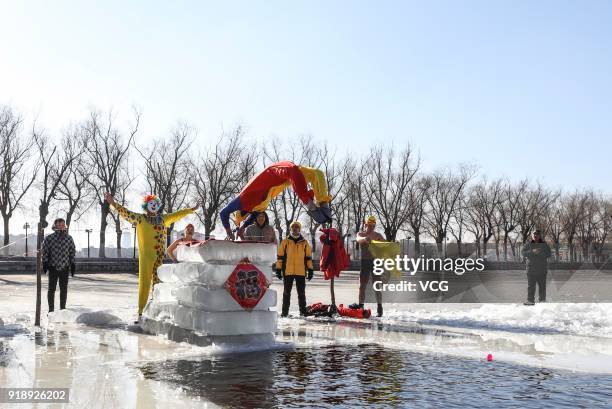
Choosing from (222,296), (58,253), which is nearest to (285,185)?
A: (222,296)

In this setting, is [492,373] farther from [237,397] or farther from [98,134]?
[98,134]

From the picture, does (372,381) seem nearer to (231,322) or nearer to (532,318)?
(231,322)

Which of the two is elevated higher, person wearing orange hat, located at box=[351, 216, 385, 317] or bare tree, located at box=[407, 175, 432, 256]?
bare tree, located at box=[407, 175, 432, 256]

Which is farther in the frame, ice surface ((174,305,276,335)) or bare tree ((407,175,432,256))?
bare tree ((407,175,432,256))

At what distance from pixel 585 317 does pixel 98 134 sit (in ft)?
125

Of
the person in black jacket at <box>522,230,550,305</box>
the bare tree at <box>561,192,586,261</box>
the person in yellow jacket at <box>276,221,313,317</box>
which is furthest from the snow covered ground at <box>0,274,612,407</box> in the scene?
the bare tree at <box>561,192,586,261</box>

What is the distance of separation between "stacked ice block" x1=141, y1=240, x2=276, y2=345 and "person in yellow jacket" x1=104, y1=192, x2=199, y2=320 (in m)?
1.82

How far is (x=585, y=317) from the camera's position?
11.1 meters

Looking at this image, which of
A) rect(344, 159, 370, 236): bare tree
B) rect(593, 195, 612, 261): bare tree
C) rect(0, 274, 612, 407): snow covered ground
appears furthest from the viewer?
rect(593, 195, 612, 261): bare tree

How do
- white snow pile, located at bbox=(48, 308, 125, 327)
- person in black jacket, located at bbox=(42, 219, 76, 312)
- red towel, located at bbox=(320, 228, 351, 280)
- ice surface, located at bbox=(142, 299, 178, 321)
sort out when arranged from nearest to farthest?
ice surface, located at bbox=(142, 299, 178, 321)
white snow pile, located at bbox=(48, 308, 125, 327)
person in black jacket, located at bbox=(42, 219, 76, 312)
red towel, located at bbox=(320, 228, 351, 280)

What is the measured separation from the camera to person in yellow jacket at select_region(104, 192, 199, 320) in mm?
10195

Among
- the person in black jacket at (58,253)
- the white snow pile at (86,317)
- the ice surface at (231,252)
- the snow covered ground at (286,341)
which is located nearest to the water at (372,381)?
the snow covered ground at (286,341)

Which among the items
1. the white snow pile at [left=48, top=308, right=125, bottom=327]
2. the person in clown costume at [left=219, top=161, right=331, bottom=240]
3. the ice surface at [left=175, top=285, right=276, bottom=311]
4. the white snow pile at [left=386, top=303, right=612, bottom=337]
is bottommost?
the white snow pile at [left=386, top=303, right=612, bottom=337]

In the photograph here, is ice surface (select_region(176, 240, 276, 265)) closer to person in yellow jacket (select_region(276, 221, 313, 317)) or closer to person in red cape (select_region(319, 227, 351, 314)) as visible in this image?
person in yellow jacket (select_region(276, 221, 313, 317))
